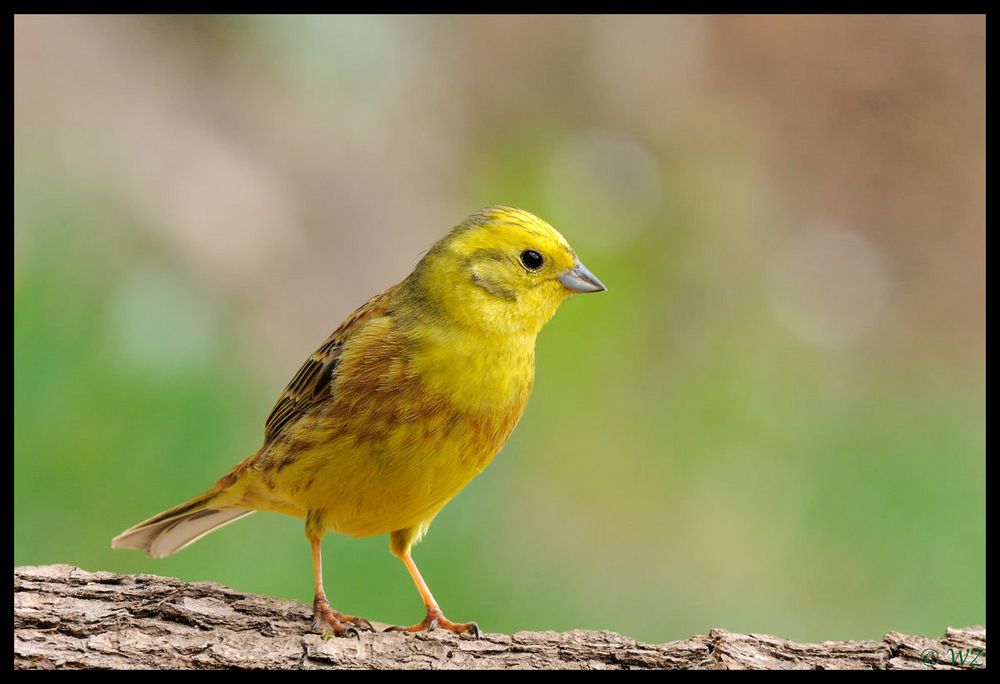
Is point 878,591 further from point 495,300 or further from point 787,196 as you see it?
point 787,196

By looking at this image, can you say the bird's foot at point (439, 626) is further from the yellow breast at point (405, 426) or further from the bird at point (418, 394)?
the yellow breast at point (405, 426)

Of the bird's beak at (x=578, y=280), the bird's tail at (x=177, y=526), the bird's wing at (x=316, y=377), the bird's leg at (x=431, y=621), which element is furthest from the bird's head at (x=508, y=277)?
the bird's tail at (x=177, y=526)

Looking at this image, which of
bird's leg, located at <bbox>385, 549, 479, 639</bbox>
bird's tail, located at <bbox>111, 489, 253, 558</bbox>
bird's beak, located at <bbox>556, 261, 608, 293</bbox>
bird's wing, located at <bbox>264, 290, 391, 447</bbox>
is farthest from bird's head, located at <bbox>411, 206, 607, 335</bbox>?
A: bird's tail, located at <bbox>111, 489, 253, 558</bbox>

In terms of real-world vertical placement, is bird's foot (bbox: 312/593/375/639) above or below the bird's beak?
below

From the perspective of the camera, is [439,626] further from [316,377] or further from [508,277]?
[508,277]

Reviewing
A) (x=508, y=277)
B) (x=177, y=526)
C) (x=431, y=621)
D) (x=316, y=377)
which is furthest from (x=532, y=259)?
(x=177, y=526)

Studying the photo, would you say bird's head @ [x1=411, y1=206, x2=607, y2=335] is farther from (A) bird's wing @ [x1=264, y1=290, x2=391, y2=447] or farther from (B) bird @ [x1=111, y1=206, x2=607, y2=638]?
(A) bird's wing @ [x1=264, y1=290, x2=391, y2=447]

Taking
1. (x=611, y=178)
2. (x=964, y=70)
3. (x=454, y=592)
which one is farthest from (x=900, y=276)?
(x=454, y=592)
